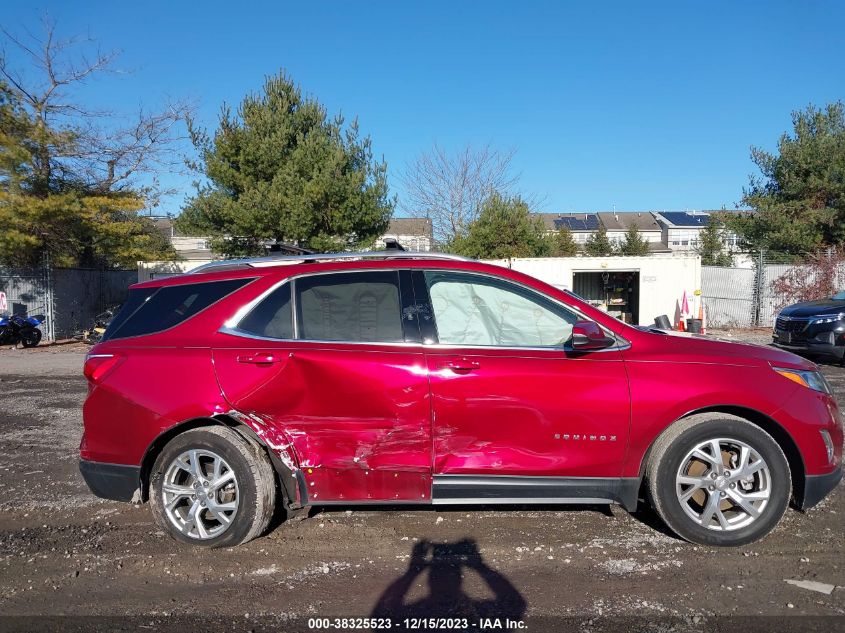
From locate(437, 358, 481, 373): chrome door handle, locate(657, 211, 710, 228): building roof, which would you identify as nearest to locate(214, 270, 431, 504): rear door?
locate(437, 358, 481, 373): chrome door handle

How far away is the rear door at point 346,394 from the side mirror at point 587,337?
93 cm

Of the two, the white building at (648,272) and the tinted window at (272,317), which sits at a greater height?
the white building at (648,272)

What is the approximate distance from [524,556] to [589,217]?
72.9m

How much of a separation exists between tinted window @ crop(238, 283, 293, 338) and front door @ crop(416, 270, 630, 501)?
36.8 inches

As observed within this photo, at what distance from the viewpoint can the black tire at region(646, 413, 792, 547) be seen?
3.61m

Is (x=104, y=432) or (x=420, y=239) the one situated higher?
(x=420, y=239)

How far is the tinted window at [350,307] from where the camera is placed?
150 inches

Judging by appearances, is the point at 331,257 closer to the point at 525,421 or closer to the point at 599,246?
the point at 525,421

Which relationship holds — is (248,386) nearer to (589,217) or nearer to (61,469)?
(61,469)

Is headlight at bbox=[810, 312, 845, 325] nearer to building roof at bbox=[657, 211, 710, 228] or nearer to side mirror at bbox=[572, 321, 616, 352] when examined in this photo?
side mirror at bbox=[572, 321, 616, 352]

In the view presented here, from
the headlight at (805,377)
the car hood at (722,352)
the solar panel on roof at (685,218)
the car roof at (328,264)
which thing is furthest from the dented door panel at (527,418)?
the solar panel on roof at (685,218)

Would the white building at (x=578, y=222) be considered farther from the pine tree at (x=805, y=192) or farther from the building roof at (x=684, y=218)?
the pine tree at (x=805, y=192)

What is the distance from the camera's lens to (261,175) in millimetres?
19047

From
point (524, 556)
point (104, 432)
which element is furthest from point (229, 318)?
point (524, 556)
